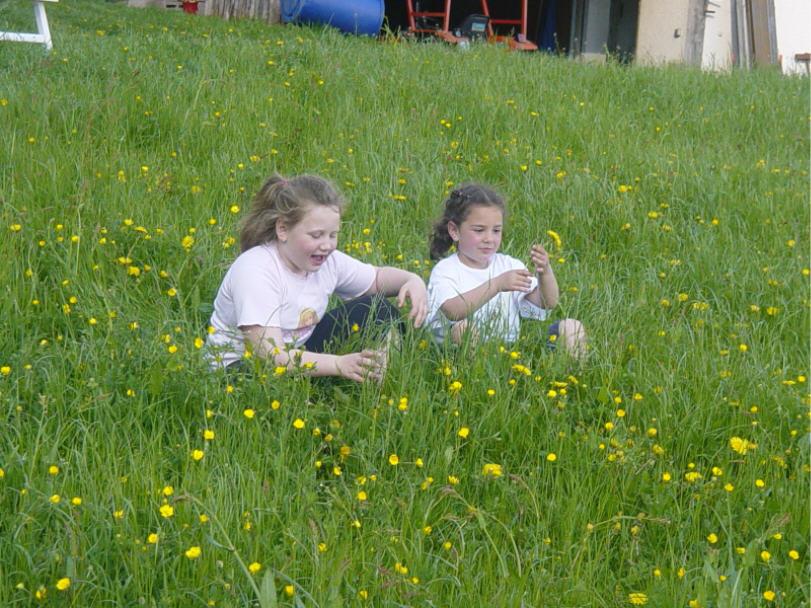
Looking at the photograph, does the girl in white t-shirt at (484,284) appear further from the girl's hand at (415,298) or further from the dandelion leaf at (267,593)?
the dandelion leaf at (267,593)

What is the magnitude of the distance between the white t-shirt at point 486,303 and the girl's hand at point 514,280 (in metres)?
0.05

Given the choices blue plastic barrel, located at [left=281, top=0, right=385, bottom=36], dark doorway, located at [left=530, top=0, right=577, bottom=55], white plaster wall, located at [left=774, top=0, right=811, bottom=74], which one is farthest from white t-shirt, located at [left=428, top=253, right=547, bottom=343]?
white plaster wall, located at [left=774, top=0, right=811, bottom=74]

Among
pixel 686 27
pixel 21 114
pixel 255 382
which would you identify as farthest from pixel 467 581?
pixel 686 27

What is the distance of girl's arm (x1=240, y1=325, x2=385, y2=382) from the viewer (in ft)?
9.91

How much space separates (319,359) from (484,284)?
0.78 meters

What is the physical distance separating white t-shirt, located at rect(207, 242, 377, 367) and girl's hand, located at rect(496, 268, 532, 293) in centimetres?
49

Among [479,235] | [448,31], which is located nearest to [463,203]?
[479,235]

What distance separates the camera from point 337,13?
412 inches

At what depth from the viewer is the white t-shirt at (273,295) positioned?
10.3 feet

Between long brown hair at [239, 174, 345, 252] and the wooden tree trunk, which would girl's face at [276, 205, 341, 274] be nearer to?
long brown hair at [239, 174, 345, 252]

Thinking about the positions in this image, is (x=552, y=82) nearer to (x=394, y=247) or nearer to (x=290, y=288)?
(x=394, y=247)

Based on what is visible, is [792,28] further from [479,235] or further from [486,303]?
[486,303]

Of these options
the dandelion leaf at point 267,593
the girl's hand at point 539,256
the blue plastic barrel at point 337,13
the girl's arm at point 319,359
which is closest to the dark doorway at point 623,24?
the blue plastic barrel at point 337,13

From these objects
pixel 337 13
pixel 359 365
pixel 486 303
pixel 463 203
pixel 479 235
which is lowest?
pixel 359 365
